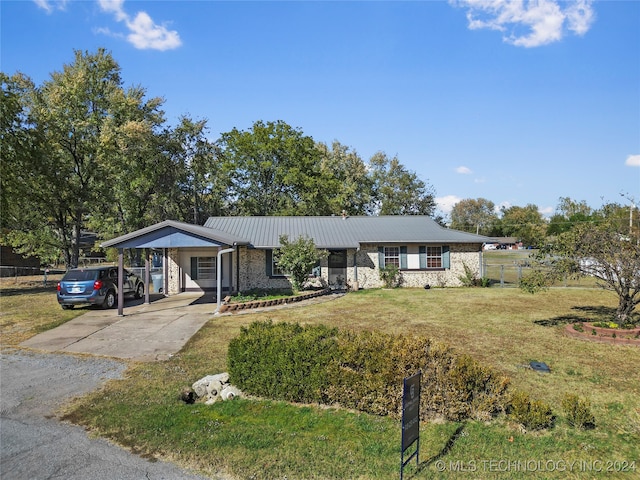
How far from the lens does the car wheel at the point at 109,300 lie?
16506mm

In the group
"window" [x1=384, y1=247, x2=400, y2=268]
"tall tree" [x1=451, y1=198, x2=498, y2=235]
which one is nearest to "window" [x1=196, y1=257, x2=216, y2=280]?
"window" [x1=384, y1=247, x2=400, y2=268]

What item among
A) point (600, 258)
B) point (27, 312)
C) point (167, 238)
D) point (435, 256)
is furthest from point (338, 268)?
point (27, 312)

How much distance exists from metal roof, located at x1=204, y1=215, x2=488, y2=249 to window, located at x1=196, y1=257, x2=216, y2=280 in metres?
1.70

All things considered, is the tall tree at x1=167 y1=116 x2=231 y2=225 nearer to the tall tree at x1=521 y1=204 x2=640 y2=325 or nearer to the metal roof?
the metal roof

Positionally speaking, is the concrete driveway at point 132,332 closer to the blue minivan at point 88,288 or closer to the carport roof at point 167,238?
the blue minivan at point 88,288

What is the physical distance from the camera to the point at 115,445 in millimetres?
5480

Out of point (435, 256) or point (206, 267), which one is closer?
point (206, 267)

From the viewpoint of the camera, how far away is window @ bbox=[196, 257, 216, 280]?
21.7m

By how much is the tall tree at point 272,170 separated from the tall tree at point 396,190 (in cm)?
1536

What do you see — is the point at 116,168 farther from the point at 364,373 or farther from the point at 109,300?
the point at 364,373

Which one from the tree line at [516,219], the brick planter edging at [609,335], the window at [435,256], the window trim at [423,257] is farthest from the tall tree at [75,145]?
the tree line at [516,219]

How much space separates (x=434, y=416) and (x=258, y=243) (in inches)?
619

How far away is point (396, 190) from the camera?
2019 inches

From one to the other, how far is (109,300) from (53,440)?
12023 millimetres
